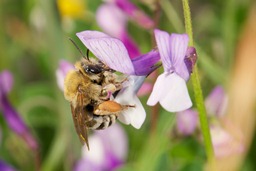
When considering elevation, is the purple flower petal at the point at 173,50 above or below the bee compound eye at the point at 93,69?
above

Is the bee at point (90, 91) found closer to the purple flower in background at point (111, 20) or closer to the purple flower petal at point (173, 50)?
the purple flower petal at point (173, 50)

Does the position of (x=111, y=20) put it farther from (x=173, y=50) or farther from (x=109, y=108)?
(x=173, y=50)

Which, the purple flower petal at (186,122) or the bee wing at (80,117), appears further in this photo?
the purple flower petal at (186,122)

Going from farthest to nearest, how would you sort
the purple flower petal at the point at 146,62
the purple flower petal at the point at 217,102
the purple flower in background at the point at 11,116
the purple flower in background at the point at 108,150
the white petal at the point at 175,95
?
the purple flower in background at the point at 108,150 < the purple flower in background at the point at 11,116 < the purple flower petal at the point at 217,102 < the purple flower petal at the point at 146,62 < the white petal at the point at 175,95

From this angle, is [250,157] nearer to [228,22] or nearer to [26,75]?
[228,22]

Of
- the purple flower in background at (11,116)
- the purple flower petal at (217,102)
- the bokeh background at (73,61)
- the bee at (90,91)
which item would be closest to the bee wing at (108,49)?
the bee at (90,91)

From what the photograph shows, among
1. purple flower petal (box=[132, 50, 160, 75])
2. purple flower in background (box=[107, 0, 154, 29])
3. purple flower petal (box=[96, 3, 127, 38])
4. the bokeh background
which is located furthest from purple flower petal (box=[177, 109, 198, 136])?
purple flower petal (box=[132, 50, 160, 75])

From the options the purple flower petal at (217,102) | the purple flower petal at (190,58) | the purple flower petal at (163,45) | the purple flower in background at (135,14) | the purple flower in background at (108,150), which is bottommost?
the purple flower in background at (108,150)
